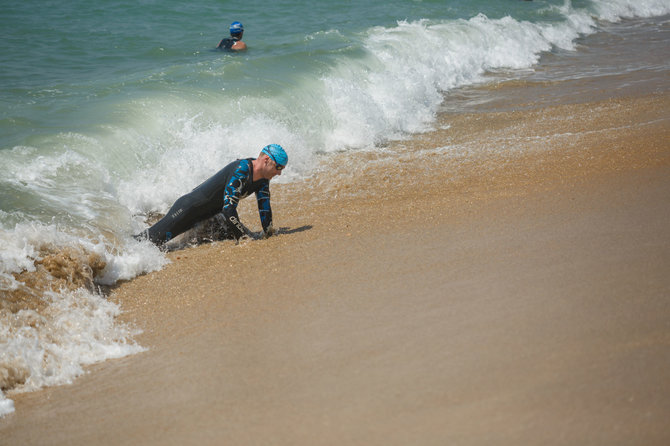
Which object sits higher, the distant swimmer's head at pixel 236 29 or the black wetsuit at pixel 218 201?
the distant swimmer's head at pixel 236 29

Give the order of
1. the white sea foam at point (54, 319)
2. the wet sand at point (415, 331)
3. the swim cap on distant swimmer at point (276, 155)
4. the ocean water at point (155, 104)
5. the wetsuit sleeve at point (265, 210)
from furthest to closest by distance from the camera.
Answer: the wetsuit sleeve at point (265, 210) → the swim cap on distant swimmer at point (276, 155) → the ocean water at point (155, 104) → the white sea foam at point (54, 319) → the wet sand at point (415, 331)

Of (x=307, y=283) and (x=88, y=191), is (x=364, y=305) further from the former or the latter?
(x=88, y=191)

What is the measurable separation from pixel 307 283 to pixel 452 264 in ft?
3.38

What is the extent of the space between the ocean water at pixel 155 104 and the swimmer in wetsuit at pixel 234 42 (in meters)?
0.21

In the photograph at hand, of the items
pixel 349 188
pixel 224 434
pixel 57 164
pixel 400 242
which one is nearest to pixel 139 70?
pixel 57 164

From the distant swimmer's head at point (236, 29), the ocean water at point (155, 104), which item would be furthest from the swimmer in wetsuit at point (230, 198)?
the distant swimmer's head at point (236, 29)

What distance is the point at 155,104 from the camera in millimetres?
8781

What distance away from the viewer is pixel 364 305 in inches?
152

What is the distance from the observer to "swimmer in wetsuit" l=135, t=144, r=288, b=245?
5496mm

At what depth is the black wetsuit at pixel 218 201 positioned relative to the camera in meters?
5.55

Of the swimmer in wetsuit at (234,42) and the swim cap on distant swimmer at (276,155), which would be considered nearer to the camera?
A: the swim cap on distant swimmer at (276,155)

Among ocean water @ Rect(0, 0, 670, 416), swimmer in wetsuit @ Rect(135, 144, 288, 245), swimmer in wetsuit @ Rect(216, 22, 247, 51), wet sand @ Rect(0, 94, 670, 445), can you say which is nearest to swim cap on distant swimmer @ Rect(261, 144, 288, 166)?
swimmer in wetsuit @ Rect(135, 144, 288, 245)

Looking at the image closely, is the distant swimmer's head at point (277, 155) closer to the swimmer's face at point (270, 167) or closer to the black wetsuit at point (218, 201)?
the swimmer's face at point (270, 167)

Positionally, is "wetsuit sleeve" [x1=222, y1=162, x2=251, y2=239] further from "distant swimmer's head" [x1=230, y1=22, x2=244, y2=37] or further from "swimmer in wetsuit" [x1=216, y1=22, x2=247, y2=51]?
"distant swimmer's head" [x1=230, y1=22, x2=244, y2=37]
